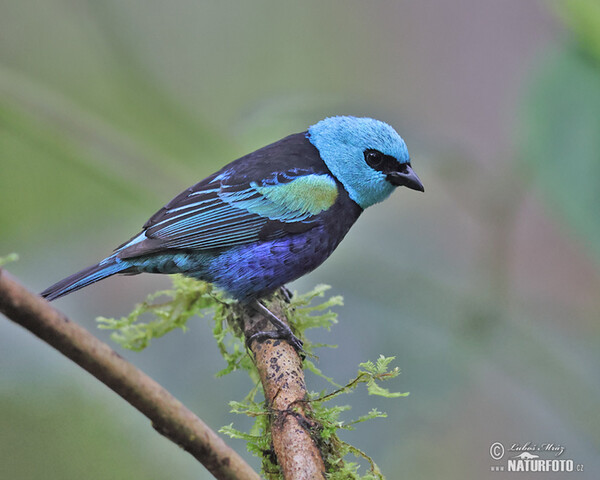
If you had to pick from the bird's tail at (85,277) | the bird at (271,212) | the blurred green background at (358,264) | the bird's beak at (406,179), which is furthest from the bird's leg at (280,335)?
the bird's beak at (406,179)

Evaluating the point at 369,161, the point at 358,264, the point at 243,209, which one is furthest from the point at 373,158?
the point at 243,209

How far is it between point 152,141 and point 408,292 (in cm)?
165

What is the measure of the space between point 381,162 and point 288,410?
1.73 meters

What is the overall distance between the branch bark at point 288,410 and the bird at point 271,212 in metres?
0.36

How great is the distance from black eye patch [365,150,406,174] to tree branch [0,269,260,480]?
2.30m

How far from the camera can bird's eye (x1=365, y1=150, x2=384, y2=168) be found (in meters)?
3.59

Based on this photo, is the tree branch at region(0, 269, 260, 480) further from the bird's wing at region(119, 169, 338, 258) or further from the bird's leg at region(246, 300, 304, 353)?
the bird's wing at region(119, 169, 338, 258)

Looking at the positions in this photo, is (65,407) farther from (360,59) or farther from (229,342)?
(360,59)

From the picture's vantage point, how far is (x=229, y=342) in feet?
10.5

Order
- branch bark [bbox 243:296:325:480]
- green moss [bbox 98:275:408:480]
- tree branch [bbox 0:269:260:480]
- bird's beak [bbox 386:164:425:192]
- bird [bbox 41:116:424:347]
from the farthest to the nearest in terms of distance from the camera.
Result: 1. bird's beak [bbox 386:164:425:192]
2. bird [bbox 41:116:424:347]
3. green moss [bbox 98:275:408:480]
4. branch bark [bbox 243:296:325:480]
5. tree branch [bbox 0:269:260:480]

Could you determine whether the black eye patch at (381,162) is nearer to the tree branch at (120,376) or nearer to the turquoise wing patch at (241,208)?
the turquoise wing patch at (241,208)

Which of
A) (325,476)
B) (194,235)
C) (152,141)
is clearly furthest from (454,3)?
(325,476)

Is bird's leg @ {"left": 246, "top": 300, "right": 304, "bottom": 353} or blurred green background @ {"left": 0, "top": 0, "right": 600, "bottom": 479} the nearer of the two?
bird's leg @ {"left": 246, "top": 300, "right": 304, "bottom": 353}

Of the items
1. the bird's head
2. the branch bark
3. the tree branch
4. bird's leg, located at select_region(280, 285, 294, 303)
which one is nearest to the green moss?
bird's leg, located at select_region(280, 285, 294, 303)
